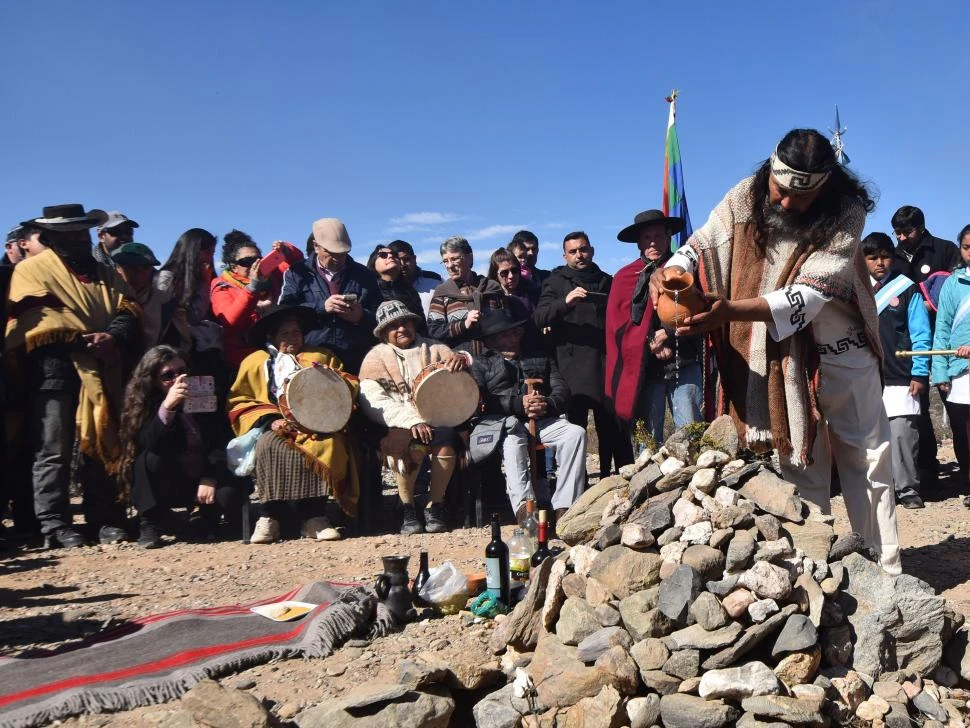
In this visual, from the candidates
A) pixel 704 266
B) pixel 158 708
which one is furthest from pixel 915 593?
pixel 158 708

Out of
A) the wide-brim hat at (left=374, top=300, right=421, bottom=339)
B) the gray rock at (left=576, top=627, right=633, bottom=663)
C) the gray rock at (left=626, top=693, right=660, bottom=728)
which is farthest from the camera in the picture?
the wide-brim hat at (left=374, top=300, right=421, bottom=339)

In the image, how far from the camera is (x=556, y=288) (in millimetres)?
7539

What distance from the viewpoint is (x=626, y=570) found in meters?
3.63

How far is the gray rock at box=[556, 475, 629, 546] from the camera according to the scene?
446 centimetres

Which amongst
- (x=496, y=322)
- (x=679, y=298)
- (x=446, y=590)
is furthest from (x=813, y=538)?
(x=496, y=322)

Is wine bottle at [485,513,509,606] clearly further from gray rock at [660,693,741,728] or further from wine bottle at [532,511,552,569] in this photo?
gray rock at [660,693,741,728]

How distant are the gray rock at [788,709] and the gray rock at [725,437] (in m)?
1.35

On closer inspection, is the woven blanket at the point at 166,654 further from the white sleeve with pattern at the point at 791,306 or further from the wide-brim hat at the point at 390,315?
the wide-brim hat at the point at 390,315

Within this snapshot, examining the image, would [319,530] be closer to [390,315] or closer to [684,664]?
[390,315]

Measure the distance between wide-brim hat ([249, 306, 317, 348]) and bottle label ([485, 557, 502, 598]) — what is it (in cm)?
321

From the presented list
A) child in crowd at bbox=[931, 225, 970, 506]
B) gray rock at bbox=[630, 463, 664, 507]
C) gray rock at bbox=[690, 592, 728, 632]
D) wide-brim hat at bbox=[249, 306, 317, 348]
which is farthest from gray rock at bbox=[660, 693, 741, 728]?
child in crowd at bbox=[931, 225, 970, 506]

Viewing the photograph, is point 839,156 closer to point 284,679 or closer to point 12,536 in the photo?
point 284,679

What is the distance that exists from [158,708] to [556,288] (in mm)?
4981

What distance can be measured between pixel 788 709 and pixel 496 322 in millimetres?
4490
